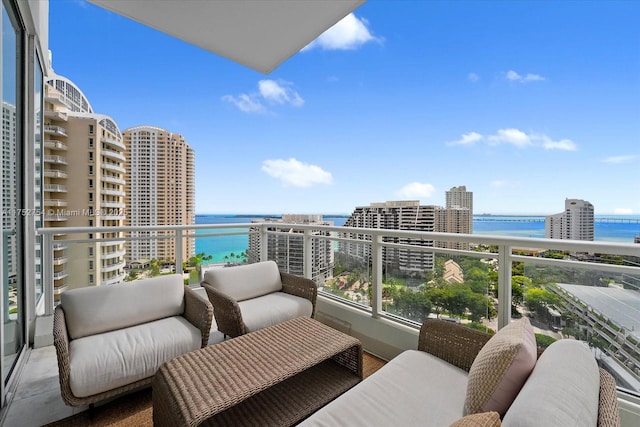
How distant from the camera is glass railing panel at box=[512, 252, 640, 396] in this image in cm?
166

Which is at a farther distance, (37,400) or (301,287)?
(301,287)

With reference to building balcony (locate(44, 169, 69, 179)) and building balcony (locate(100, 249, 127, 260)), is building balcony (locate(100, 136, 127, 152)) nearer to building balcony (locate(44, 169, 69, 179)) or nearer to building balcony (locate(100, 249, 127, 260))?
building balcony (locate(44, 169, 69, 179))

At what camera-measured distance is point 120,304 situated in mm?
2311

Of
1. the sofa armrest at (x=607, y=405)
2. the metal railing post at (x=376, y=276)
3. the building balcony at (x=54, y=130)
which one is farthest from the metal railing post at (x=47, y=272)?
the sofa armrest at (x=607, y=405)

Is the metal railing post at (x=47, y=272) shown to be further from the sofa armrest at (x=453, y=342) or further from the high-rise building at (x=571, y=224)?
the high-rise building at (x=571, y=224)

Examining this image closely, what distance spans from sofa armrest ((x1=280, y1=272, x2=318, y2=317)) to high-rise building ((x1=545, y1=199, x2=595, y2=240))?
2.16 meters

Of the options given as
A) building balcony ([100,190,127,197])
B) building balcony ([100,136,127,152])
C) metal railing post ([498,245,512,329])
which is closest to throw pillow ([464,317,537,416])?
metal railing post ([498,245,512,329])

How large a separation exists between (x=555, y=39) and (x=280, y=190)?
9.20m

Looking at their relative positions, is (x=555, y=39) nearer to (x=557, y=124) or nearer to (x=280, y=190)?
(x=557, y=124)

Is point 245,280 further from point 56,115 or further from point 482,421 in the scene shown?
point 56,115

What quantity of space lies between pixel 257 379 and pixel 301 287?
1614 mm

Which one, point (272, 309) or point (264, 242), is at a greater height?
point (264, 242)

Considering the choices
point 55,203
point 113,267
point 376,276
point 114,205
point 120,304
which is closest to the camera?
point 120,304

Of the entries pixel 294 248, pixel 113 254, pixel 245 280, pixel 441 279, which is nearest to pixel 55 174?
pixel 113 254
